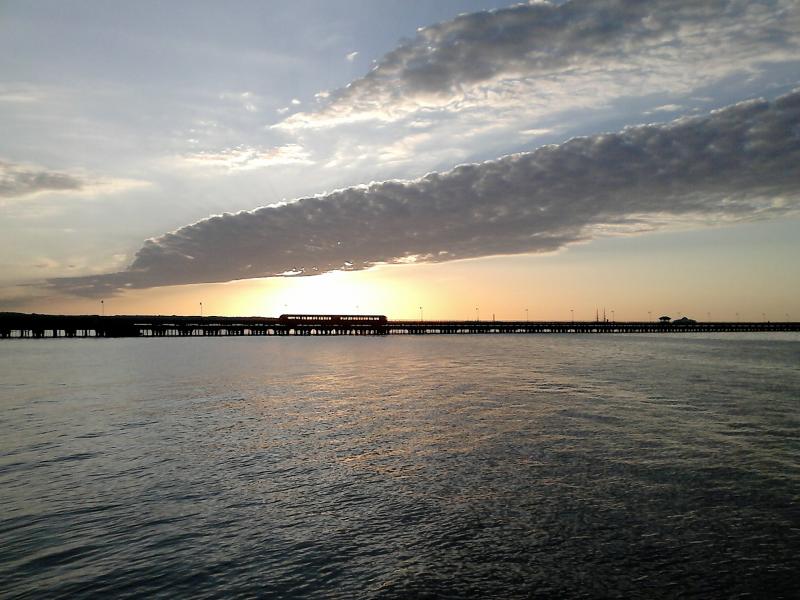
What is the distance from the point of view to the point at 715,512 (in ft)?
49.8

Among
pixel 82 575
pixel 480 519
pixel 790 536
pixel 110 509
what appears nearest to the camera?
pixel 82 575

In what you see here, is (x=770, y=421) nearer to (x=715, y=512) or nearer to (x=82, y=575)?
(x=715, y=512)

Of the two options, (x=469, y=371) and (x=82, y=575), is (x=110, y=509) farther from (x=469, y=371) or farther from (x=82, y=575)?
(x=469, y=371)

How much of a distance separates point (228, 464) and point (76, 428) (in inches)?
540

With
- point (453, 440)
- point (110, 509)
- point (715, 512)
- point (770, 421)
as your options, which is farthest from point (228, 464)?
point (770, 421)

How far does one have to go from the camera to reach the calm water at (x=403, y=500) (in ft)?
37.8

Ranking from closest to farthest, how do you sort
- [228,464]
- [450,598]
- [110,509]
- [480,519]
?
1. [450,598]
2. [480,519]
3. [110,509]
4. [228,464]

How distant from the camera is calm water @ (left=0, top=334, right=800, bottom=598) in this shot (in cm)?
1151

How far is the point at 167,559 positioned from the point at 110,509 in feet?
16.2

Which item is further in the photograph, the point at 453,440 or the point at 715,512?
the point at 453,440

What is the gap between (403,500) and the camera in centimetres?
1661

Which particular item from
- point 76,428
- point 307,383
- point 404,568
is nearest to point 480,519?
point 404,568

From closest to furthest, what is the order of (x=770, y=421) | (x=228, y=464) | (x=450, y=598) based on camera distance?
(x=450, y=598), (x=228, y=464), (x=770, y=421)

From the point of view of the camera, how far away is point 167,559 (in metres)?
12.6
